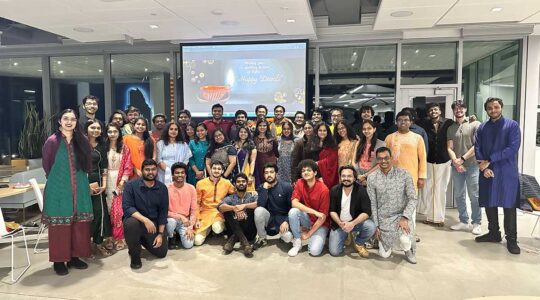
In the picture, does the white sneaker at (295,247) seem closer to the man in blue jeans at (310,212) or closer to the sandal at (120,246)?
the man in blue jeans at (310,212)

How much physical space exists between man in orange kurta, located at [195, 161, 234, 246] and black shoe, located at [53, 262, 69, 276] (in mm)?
1299

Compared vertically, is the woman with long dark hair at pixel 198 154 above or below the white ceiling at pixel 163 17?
below

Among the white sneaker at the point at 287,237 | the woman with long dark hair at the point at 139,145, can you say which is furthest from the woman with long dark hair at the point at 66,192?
the white sneaker at the point at 287,237

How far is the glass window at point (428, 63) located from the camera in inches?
235

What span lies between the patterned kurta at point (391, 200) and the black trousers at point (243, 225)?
4.15 ft

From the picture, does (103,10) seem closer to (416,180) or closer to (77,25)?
(77,25)

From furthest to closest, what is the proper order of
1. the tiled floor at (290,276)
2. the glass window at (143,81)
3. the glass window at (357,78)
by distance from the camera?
the glass window at (143,81)
the glass window at (357,78)
the tiled floor at (290,276)

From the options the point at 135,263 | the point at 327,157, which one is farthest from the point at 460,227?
the point at 135,263

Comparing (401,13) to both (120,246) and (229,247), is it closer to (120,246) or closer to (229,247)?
(229,247)

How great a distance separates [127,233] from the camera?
3391 millimetres

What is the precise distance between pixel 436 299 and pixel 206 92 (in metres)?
4.83

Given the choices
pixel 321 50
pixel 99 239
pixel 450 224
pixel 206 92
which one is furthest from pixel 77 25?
pixel 450 224

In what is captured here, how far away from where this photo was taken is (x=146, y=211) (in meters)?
3.54

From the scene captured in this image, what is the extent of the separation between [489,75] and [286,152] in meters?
4.03
